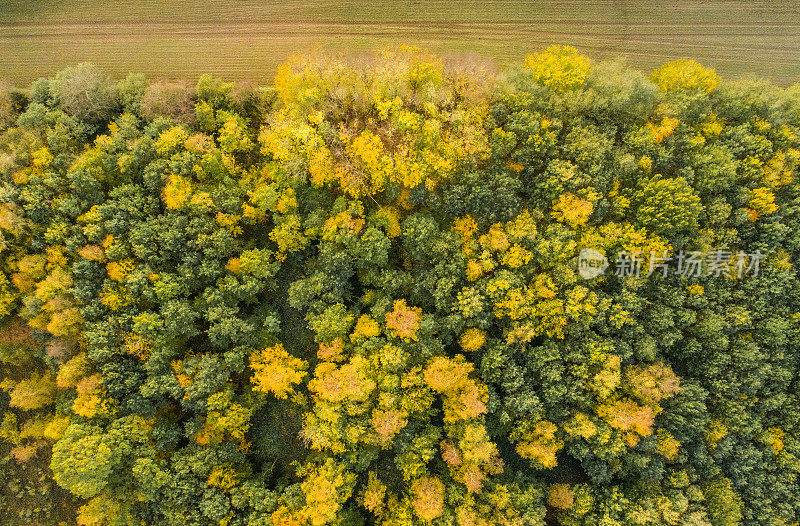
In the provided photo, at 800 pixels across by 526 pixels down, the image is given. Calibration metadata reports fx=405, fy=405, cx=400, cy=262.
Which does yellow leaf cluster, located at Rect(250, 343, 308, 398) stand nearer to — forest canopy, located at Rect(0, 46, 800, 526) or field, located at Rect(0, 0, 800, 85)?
forest canopy, located at Rect(0, 46, 800, 526)

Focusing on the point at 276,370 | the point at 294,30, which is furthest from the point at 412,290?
the point at 294,30

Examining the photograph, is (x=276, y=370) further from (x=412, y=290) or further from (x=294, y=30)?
(x=294, y=30)

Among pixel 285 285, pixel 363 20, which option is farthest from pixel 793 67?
pixel 285 285

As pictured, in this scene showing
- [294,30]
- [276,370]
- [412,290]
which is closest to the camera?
[276,370]

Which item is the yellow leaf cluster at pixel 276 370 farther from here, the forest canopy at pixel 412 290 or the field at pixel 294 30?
the field at pixel 294 30

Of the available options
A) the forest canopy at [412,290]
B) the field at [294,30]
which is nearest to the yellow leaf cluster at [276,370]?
the forest canopy at [412,290]
